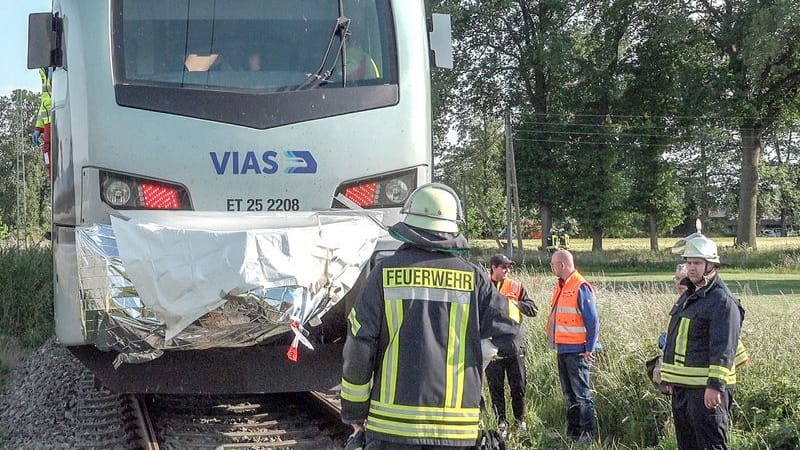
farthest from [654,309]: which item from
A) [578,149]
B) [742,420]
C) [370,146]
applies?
[578,149]

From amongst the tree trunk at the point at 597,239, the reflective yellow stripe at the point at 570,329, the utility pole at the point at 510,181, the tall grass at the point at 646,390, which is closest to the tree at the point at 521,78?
the tree trunk at the point at 597,239

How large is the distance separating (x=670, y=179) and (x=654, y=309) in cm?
3598

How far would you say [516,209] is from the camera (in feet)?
130

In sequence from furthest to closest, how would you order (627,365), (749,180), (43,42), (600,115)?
(600,115)
(749,180)
(627,365)
(43,42)

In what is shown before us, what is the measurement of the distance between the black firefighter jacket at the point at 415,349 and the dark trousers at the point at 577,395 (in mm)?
3399

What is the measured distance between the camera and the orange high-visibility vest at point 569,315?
721 centimetres

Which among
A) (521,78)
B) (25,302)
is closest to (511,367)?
(25,302)

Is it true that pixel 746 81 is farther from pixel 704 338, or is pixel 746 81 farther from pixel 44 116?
pixel 704 338

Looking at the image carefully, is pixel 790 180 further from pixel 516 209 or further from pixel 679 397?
pixel 679 397

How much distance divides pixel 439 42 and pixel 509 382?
107 inches

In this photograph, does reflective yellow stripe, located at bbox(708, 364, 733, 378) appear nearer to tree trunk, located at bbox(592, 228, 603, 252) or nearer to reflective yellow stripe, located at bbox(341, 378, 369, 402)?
reflective yellow stripe, located at bbox(341, 378, 369, 402)

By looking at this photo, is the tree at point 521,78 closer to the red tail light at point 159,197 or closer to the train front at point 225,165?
the train front at point 225,165

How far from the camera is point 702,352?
5344 mm

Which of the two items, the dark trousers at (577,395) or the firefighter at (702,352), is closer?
the firefighter at (702,352)
